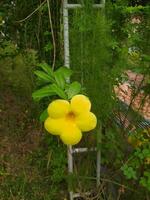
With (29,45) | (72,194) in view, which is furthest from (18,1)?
(72,194)

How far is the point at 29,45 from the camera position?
10.3ft

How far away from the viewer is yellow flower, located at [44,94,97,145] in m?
1.69

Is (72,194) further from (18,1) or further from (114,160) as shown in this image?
(18,1)

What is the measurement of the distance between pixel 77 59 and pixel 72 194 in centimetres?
90

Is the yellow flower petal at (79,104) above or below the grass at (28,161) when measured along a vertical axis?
above

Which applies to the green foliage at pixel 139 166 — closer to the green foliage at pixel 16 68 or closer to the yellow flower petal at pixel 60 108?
the yellow flower petal at pixel 60 108

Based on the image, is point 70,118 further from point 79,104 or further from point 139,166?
point 139,166

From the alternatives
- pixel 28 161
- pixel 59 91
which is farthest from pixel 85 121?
pixel 28 161

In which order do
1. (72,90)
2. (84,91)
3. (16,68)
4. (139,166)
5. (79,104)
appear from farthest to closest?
(16,68), (139,166), (84,91), (72,90), (79,104)

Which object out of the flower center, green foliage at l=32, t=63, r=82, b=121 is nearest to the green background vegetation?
green foliage at l=32, t=63, r=82, b=121

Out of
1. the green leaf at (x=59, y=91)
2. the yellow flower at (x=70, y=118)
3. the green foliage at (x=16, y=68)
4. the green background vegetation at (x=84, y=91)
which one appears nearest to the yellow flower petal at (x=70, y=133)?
the yellow flower at (x=70, y=118)

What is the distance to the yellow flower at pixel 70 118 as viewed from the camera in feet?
5.55

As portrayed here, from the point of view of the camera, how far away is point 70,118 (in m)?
1.73

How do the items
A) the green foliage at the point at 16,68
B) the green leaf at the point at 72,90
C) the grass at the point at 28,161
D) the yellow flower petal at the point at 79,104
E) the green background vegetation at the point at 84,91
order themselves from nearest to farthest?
the yellow flower petal at the point at 79,104 < the green leaf at the point at 72,90 < the green background vegetation at the point at 84,91 < the grass at the point at 28,161 < the green foliage at the point at 16,68
